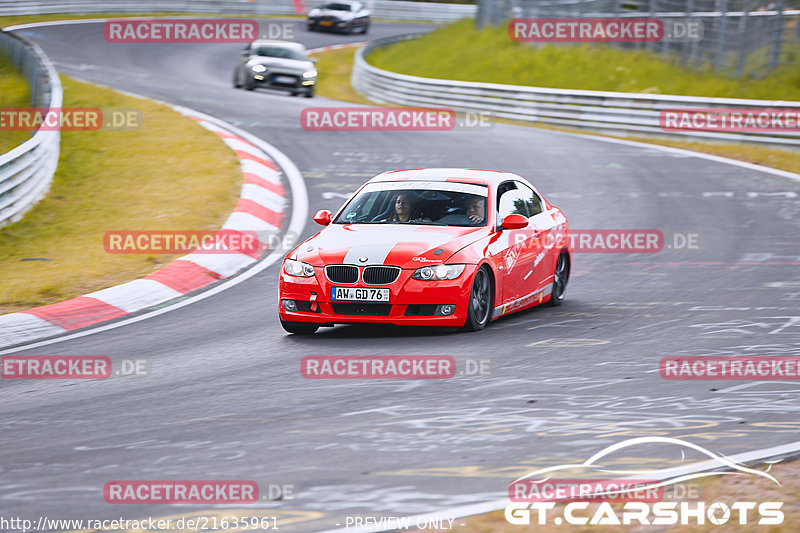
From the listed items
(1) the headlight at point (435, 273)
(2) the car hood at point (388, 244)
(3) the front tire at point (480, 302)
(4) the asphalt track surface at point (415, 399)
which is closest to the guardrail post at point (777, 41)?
(4) the asphalt track surface at point (415, 399)

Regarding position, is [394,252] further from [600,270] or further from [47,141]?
[47,141]

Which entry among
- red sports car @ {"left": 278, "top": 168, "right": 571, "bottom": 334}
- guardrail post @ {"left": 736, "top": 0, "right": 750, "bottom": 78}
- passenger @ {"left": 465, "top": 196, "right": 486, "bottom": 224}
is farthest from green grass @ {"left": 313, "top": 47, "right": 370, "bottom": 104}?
passenger @ {"left": 465, "top": 196, "right": 486, "bottom": 224}

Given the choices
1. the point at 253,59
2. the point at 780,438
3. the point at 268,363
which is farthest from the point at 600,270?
the point at 253,59

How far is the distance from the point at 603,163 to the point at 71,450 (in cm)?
1557

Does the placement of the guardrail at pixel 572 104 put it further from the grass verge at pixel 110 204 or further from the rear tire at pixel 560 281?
the rear tire at pixel 560 281

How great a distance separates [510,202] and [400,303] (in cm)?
207

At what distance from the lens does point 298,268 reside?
9.53m

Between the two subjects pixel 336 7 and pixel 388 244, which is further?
pixel 336 7

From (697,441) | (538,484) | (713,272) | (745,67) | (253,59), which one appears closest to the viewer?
(538,484)

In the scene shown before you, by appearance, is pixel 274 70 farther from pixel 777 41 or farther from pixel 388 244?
pixel 388 244

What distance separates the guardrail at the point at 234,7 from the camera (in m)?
50.4

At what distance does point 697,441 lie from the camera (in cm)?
625

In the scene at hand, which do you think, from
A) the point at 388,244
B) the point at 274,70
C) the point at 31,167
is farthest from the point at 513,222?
the point at 274,70

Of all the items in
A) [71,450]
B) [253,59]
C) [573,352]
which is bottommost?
[253,59]
